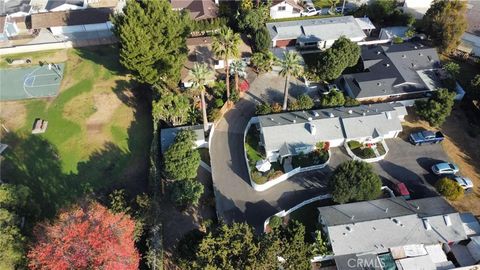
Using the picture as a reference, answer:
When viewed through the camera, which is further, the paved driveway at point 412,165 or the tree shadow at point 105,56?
the tree shadow at point 105,56

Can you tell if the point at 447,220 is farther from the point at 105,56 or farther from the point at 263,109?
the point at 105,56

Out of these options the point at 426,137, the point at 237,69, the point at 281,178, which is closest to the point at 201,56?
the point at 237,69

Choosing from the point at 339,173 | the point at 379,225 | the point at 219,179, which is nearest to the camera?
the point at 379,225

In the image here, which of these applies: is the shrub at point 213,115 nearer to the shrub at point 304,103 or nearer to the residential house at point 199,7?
the shrub at point 304,103

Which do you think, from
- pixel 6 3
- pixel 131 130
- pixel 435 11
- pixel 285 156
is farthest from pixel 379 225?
pixel 6 3

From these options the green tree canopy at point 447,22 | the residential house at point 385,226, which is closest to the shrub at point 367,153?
the residential house at point 385,226

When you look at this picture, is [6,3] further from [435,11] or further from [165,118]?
[435,11]

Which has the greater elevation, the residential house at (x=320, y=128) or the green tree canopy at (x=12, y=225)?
the residential house at (x=320, y=128)
